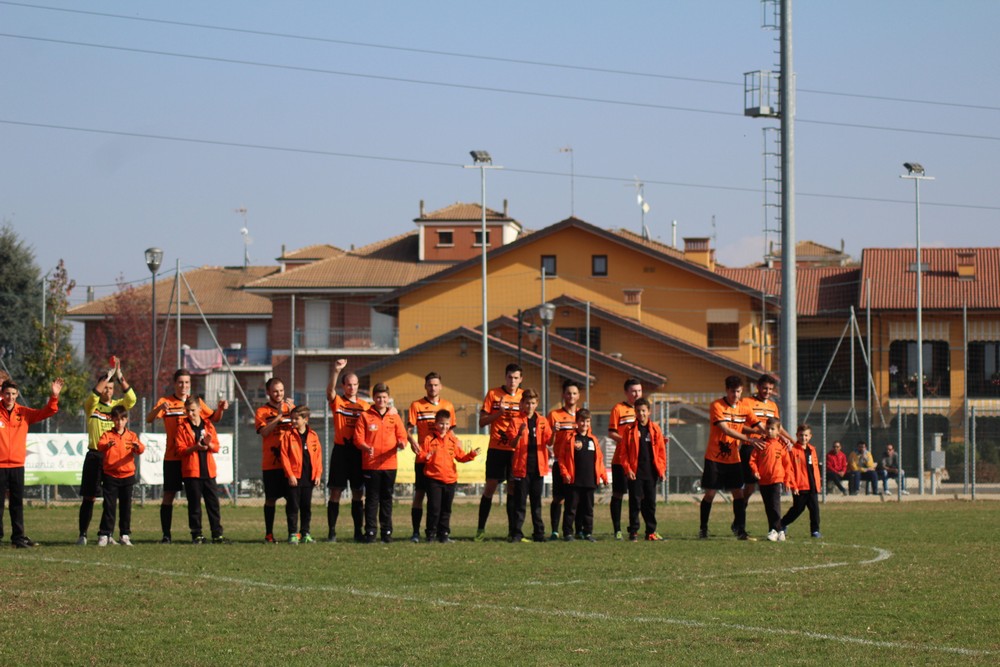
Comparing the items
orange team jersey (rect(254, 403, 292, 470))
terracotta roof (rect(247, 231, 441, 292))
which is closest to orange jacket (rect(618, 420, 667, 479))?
orange team jersey (rect(254, 403, 292, 470))

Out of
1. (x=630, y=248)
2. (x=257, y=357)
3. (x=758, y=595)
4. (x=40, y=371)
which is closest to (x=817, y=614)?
(x=758, y=595)

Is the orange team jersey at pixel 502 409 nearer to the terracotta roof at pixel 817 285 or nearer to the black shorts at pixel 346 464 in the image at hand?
the black shorts at pixel 346 464

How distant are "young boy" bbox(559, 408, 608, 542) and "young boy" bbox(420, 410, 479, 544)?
1.42 meters

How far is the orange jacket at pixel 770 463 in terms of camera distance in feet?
56.1

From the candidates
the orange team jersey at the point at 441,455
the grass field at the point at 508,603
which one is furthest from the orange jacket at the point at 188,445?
the orange team jersey at the point at 441,455

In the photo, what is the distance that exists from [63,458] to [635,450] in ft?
44.2

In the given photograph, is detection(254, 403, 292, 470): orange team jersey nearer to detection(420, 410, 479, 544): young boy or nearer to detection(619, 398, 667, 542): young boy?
detection(420, 410, 479, 544): young boy

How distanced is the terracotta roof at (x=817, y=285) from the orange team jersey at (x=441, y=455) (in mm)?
44351

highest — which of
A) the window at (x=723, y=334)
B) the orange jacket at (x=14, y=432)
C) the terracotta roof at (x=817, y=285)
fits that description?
the terracotta roof at (x=817, y=285)

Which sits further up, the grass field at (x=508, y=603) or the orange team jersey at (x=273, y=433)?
the orange team jersey at (x=273, y=433)

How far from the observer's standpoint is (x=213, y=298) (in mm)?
81938

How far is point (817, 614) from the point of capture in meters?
10.1

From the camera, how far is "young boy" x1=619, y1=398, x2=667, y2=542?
1725 centimetres

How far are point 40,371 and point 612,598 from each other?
37983 millimetres
